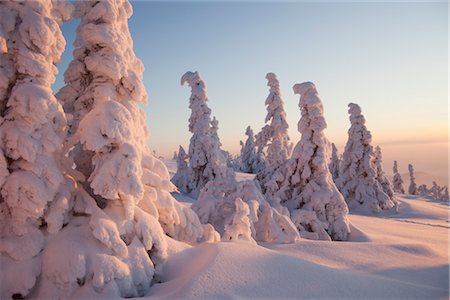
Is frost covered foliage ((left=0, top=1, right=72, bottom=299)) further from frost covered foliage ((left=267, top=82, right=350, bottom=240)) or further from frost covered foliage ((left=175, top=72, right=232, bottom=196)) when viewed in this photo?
frost covered foliage ((left=175, top=72, right=232, bottom=196))

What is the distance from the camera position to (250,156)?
40.9 metres

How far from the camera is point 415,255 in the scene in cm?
714

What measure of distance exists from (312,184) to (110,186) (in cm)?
1062

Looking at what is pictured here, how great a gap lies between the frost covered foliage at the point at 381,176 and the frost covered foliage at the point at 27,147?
23743 millimetres

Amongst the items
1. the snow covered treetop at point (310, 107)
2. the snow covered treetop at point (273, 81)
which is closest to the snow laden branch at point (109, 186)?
the snow covered treetop at point (310, 107)

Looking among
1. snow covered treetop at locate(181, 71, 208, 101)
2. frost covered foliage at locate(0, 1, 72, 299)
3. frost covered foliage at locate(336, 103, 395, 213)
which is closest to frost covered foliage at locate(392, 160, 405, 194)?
frost covered foliage at locate(336, 103, 395, 213)

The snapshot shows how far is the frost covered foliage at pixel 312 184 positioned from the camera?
11711 mm

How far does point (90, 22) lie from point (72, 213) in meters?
3.99

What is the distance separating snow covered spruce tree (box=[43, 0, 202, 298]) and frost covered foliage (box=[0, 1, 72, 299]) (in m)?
0.34

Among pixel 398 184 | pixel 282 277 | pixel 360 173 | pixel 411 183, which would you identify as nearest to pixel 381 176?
pixel 360 173

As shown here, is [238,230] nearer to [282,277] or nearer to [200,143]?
[282,277]

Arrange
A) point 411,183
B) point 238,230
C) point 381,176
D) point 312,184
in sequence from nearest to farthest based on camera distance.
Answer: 1. point 238,230
2. point 312,184
3. point 381,176
4. point 411,183

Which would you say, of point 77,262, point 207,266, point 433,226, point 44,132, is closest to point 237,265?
point 207,266

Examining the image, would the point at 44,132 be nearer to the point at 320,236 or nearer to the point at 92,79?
the point at 92,79
